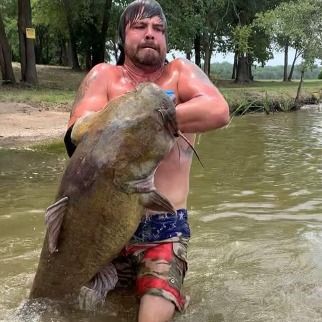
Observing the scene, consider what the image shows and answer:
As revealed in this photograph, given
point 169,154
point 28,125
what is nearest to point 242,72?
point 28,125

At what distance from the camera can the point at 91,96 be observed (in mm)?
3057

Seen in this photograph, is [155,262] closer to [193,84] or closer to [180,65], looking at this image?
[193,84]

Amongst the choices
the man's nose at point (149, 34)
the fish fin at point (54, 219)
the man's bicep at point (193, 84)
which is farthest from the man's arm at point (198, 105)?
the fish fin at point (54, 219)

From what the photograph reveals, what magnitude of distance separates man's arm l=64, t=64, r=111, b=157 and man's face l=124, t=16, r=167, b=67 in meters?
0.20

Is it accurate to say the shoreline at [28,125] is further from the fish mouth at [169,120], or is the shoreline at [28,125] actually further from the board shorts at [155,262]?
the fish mouth at [169,120]

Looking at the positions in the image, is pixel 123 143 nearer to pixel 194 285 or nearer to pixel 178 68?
pixel 178 68

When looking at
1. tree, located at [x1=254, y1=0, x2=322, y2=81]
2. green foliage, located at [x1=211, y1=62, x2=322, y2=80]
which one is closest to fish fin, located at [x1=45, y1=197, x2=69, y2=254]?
tree, located at [x1=254, y1=0, x2=322, y2=81]

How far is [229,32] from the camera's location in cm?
4016

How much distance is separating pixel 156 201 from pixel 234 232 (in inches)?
120

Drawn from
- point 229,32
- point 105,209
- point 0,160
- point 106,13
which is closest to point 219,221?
point 105,209

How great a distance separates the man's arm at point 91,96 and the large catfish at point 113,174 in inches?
8.9

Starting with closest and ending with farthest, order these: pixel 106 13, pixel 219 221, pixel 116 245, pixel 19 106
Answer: pixel 116 245, pixel 219 221, pixel 19 106, pixel 106 13

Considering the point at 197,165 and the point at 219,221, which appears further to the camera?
the point at 197,165

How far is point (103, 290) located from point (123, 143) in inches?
36.2
